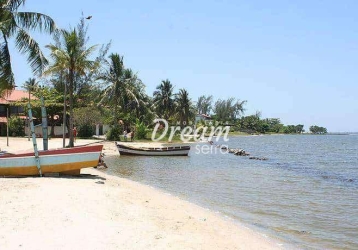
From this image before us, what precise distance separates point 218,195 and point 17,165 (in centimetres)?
754

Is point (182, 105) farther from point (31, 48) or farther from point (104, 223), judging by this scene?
point (104, 223)

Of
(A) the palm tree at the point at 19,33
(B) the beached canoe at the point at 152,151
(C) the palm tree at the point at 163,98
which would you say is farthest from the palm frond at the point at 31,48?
(C) the palm tree at the point at 163,98

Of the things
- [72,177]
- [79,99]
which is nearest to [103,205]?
[72,177]

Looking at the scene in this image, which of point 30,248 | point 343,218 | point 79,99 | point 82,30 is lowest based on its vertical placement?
point 343,218

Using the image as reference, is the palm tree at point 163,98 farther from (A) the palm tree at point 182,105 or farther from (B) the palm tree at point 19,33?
(B) the palm tree at point 19,33

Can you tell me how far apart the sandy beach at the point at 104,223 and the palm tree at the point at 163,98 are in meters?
58.5

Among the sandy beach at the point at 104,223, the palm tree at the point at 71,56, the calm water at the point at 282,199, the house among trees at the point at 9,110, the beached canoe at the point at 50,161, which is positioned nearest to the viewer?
the sandy beach at the point at 104,223

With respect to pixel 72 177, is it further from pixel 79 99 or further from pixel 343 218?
pixel 79 99

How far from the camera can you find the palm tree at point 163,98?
70.4 m

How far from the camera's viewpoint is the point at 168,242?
710 cm

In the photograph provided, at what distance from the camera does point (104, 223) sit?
26.1 ft

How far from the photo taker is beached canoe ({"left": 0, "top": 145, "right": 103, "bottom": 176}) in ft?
46.7

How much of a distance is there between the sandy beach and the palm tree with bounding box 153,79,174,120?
58531 mm

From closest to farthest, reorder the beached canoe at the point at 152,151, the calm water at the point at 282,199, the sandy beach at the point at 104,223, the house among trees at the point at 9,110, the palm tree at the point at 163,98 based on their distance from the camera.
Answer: the sandy beach at the point at 104,223, the calm water at the point at 282,199, the beached canoe at the point at 152,151, the house among trees at the point at 9,110, the palm tree at the point at 163,98
